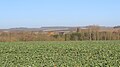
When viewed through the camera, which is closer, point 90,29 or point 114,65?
point 114,65

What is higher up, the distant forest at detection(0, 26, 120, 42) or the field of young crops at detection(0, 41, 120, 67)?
the field of young crops at detection(0, 41, 120, 67)

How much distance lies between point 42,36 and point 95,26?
15944 mm

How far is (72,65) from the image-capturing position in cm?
1598

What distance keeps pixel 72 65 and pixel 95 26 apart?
58.4 meters

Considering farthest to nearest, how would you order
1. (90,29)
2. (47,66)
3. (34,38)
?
(90,29) < (34,38) < (47,66)

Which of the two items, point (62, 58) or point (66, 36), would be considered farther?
point (66, 36)

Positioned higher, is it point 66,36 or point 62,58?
point 62,58

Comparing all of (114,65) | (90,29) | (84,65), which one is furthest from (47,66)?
(90,29)

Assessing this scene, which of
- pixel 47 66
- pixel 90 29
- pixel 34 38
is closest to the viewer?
pixel 47 66

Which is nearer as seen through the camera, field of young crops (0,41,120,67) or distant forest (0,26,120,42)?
field of young crops (0,41,120,67)

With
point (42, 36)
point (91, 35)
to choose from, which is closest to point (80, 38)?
point (91, 35)

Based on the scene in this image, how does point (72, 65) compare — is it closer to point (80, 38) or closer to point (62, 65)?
point (62, 65)

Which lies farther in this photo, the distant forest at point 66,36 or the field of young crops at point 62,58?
the distant forest at point 66,36

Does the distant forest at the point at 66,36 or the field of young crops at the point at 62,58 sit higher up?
the field of young crops at the point at 62,58
